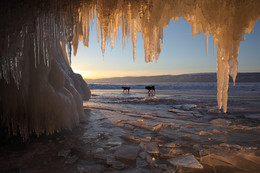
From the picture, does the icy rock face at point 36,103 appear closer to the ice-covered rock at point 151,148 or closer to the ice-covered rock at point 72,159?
the ice-covered rock at point 72,159

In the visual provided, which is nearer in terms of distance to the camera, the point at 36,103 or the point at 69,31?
the point at 69,31

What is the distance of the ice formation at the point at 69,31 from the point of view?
225cm

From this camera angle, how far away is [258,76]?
204 ft

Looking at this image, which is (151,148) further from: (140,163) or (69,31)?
(69,31)

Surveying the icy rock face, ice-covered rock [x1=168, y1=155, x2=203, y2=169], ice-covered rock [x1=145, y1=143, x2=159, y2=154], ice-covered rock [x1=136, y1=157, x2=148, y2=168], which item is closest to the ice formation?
the icy rock face

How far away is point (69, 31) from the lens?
251 centimetres

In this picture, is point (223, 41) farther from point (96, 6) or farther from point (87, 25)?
point (87, 25)

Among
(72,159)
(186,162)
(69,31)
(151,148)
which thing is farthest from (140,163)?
(69,31)

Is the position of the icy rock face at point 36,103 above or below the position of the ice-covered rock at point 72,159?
above

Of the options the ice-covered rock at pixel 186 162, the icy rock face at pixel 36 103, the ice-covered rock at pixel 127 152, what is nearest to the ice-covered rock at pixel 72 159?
the ice-covered rock at pixel 127 152

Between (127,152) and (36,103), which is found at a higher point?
(36,103)

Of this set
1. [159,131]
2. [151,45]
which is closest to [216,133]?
[159,131]

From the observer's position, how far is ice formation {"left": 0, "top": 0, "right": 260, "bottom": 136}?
2.25m

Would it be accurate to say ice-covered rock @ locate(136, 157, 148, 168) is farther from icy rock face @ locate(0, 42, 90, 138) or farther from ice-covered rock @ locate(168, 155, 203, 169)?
icy rock face @ locate(0, 42, 90, 138)
